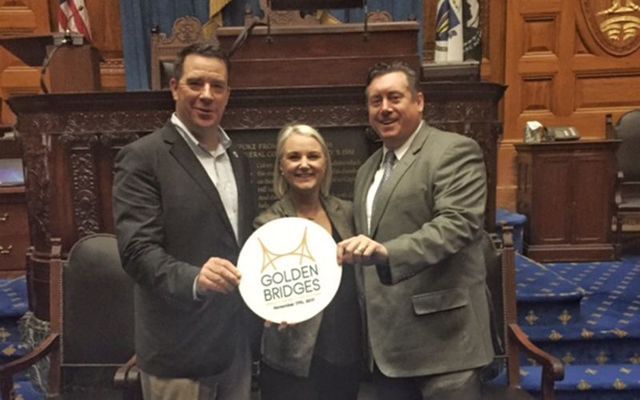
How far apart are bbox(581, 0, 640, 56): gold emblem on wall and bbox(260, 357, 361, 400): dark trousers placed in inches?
196

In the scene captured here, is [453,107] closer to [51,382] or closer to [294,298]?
[294,298]

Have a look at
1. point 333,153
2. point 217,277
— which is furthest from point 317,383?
point 333,153

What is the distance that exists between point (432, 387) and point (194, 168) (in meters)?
0.99

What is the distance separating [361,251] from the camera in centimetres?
159

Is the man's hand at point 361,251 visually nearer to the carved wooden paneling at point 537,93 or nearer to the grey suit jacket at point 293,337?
the grey suit jacket at point 293,337

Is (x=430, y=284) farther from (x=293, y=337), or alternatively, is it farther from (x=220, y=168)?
(x=220, y=168)

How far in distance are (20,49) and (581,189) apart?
422 cm

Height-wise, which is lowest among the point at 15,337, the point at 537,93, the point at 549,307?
the point at 15,337

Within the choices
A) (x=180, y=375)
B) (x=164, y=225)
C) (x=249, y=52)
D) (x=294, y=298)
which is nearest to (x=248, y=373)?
(x=180, y=375)

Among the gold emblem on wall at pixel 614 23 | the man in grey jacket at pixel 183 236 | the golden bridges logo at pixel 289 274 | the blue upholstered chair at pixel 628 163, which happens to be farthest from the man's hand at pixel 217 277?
the gold emblem on wall at pixel 614 23

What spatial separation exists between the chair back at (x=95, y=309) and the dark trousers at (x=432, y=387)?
121 centimetres

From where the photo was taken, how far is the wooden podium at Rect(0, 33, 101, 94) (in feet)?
10.6

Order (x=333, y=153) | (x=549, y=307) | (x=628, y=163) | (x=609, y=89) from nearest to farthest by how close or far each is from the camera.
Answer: (x=333, y=153) → (x=549, y=307) → (x=628, y=163) → (x=609, y=89)

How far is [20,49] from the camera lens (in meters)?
3.35
